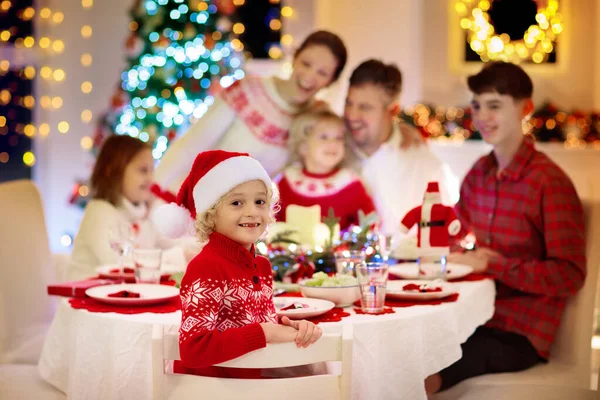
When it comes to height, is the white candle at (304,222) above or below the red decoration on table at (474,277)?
above

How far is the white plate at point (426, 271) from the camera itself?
264cm

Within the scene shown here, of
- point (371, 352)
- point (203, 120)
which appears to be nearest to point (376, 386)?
point (371, 352)

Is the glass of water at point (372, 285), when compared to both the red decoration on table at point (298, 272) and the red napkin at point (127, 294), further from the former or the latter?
the red napkin at point (127, 294)

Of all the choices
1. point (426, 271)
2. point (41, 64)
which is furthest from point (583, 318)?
point (41, 64)

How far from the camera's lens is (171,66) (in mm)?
5762

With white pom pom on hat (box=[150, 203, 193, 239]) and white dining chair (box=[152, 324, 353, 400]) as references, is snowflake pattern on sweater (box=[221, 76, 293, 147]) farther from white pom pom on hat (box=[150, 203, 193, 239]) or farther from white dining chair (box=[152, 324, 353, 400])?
white dining chair (box=[152, 324, 353, 400])

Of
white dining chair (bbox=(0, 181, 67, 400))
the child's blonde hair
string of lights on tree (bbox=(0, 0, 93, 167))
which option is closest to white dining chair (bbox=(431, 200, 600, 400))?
the child's blonde hair

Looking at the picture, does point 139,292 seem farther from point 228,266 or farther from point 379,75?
point 379,75

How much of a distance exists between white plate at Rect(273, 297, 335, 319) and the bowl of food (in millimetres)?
38

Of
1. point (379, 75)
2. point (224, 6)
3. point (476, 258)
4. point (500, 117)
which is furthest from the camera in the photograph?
point (224, 6)

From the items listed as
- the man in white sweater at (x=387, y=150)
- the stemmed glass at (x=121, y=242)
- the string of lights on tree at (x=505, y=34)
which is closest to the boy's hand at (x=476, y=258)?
the man in white sweater at (x=387, y=150)

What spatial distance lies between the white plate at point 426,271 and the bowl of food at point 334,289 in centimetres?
44

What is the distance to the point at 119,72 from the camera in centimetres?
673

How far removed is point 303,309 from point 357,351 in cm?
17
